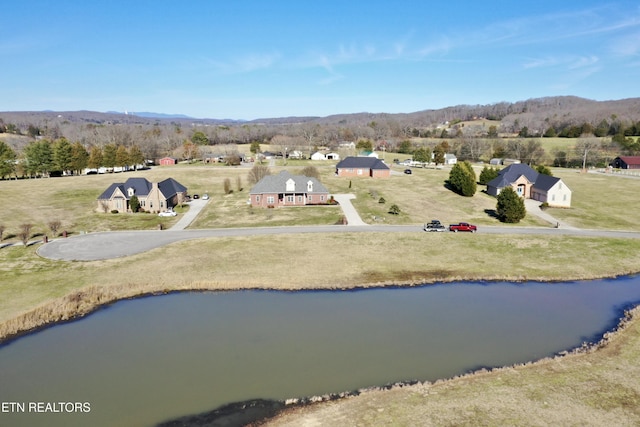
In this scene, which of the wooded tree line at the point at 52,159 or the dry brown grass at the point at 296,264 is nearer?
the dry brown grass at the point at 296,264

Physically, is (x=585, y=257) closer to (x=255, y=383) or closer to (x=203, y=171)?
(x=255, y=383)

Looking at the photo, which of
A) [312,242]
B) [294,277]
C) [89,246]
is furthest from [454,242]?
[89,246]

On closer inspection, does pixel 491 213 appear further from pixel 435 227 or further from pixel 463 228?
pixel 435 227

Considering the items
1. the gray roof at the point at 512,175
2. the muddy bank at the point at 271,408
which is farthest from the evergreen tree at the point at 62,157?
the muddy bank at the point at 271,408

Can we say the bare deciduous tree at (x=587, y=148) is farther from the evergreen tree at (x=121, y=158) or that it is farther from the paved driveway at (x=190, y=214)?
the evergreen tree at (x=121, y=158)

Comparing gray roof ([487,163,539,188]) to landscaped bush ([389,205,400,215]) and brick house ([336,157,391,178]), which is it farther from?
brick house ([336,157,391,178])

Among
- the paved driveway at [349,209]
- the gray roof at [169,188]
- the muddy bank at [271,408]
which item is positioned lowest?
the muddy bank at [271,408]

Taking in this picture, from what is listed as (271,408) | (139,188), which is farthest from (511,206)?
(139,188)

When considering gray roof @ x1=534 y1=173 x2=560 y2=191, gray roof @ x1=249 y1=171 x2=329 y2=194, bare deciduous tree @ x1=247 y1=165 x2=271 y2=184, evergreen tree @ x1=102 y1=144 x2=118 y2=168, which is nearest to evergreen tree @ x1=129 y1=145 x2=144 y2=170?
evergreen tree @ x1=102 y1=144 x2=118 y2=168
